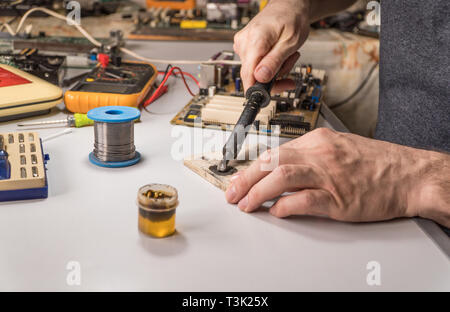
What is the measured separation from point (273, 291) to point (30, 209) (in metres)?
0.45

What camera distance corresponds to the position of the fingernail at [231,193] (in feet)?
2.73

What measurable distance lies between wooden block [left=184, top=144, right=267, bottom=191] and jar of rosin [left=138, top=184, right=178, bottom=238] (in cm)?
17

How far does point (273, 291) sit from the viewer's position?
24.6 inches

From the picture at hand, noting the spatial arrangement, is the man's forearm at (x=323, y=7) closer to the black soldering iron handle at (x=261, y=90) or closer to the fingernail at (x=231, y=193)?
the black soldering iron handle at (x=261, y=90)

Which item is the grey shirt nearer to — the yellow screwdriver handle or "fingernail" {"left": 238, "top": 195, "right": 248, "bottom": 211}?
"fingernail" {"left": 238, "top": 195, "right": 248, "bottom": 211}

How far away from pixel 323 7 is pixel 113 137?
906 mm

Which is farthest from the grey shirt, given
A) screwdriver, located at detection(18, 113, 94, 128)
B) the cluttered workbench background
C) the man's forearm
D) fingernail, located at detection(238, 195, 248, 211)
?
screwdriver, located at detection(18, 113, 94, 128)

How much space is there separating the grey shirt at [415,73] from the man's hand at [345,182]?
0.36 meters

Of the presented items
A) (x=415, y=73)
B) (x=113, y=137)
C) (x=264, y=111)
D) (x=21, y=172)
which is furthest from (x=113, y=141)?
(x=415, y=73)

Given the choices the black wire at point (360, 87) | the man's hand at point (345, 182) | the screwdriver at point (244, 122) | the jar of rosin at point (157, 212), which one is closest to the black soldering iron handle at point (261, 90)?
the screwdriver at point (244, 122)

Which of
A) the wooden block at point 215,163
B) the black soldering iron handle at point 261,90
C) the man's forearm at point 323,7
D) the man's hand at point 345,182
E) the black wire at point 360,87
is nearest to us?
the man's hand at point 345,182

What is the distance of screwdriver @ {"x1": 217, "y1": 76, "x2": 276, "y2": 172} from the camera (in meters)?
0.92

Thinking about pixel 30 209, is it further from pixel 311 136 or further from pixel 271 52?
pixel 271 52
